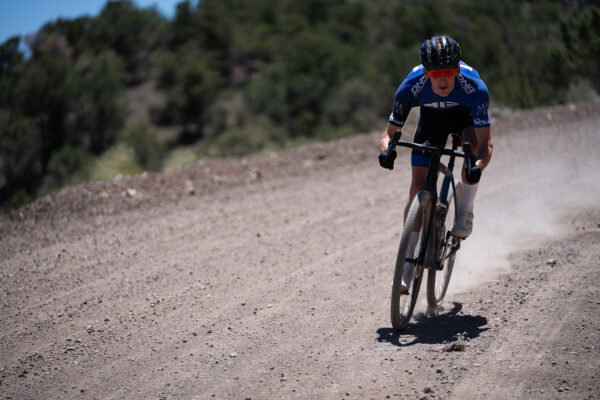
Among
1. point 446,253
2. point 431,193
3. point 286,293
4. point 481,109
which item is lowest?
point 286,293

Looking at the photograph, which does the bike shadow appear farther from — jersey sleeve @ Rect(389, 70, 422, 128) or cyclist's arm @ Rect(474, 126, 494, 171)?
jersey sleeve @ Rect(389, 70, 422, 128)

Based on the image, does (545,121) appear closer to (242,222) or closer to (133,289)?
(242,222)

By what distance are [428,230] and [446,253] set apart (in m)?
0.58

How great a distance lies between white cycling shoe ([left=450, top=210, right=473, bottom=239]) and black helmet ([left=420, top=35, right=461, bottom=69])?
4.07ft

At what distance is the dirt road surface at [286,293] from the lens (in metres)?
3.90

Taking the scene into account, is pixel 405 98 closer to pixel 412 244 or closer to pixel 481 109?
pixel 481 109

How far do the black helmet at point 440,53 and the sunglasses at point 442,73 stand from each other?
3cm

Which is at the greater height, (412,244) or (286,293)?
(412,244)

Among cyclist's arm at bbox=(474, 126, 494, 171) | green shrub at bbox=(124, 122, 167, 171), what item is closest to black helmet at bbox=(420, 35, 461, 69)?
cyclist's arm at bbox=(474, 126, 494, 171)

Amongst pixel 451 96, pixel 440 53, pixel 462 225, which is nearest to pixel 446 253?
pixel 462 225

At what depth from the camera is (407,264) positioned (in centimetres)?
439

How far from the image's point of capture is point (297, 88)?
34438mm

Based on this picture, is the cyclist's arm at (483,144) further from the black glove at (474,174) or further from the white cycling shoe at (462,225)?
the white cycling shoe at (462,225)

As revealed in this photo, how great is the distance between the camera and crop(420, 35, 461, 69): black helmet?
14.1 feet
